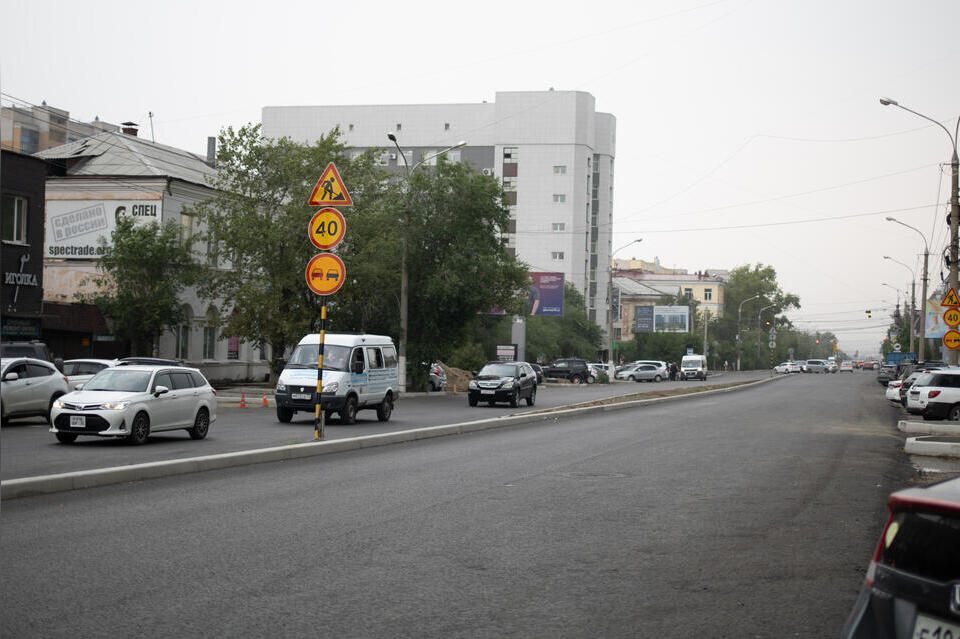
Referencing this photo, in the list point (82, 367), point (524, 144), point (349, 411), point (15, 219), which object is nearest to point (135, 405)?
point (349, 411)

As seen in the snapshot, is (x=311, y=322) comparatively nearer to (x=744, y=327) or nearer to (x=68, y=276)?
(x=68, y=276)

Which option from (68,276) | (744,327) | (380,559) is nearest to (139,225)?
(68,276)

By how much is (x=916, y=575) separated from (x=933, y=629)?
0.20m

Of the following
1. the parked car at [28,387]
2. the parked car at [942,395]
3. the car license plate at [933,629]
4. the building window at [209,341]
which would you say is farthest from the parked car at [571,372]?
the car license plate at [933,629]

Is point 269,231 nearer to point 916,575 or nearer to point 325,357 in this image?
point 325,357

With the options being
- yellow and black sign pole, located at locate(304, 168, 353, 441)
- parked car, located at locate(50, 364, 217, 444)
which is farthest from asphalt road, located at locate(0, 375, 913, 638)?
parked car, located at locate(50, 364, 217, 444)

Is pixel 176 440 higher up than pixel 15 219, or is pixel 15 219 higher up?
pixel 15 219

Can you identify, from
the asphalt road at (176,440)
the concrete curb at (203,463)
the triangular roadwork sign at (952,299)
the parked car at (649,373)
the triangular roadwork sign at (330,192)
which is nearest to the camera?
the concrete curb at (203,463)

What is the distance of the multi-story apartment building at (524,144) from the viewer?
107688 mm

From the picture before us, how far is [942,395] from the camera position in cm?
3047

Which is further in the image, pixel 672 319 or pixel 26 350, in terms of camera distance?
pixel 672 319

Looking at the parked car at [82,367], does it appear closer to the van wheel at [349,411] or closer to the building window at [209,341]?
the van wheel at [349,411]

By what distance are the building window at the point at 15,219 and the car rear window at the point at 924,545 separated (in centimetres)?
3741

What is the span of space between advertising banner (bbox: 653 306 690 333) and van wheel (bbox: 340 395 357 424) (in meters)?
92.4
